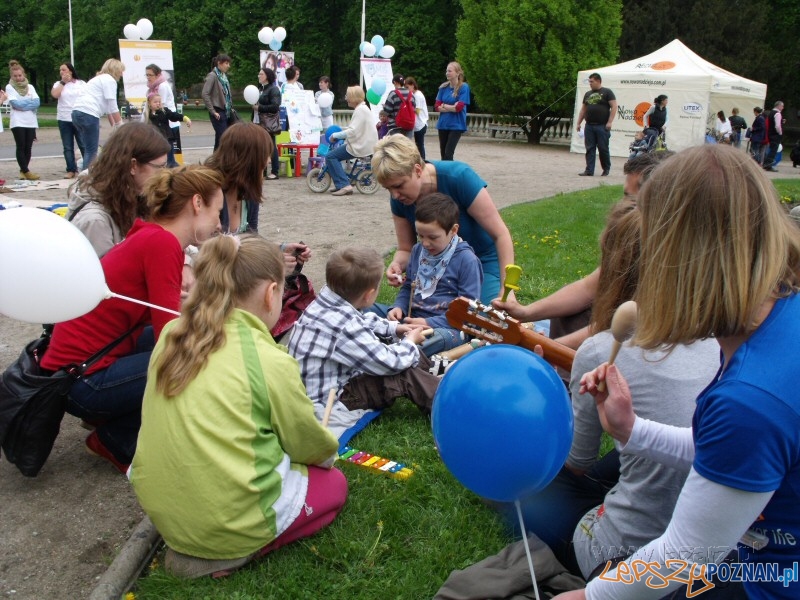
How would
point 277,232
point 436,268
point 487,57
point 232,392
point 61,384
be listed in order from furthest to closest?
point 487,57 < point 277,232 < point 436,268 < point 61,384 < point 232,392

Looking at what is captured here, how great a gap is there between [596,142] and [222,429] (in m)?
13.9

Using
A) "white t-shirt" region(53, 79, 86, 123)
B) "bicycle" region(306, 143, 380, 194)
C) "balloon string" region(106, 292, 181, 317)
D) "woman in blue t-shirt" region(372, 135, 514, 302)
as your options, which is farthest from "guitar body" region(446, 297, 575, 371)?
"white t-shirt" region(53, 79, 86, 123)

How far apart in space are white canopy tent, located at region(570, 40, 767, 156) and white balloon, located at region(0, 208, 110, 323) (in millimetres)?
19384

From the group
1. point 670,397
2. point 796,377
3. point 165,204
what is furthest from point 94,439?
point 796,377

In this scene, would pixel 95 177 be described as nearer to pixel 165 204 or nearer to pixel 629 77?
pixel 165 204

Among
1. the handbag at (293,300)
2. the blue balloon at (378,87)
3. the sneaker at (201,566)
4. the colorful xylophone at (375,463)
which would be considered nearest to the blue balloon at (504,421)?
the sneaker at (201,566)

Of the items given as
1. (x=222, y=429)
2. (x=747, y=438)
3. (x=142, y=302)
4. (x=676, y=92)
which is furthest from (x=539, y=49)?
(x=747, y=438)

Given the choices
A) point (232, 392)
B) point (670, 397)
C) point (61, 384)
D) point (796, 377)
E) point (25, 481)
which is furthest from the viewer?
point (25, 481)

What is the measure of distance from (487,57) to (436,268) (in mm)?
21271

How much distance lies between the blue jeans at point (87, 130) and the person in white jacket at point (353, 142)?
146 inches

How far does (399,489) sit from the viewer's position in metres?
3.11

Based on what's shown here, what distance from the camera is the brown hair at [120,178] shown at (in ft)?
12.0

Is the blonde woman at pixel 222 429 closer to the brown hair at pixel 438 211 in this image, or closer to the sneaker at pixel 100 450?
the sneaker at pixel 100 450

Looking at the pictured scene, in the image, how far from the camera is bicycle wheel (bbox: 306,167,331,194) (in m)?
11.2
